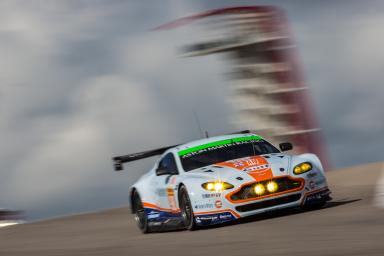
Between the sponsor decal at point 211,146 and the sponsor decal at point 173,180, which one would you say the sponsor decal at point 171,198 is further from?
the sponsor decal at point 211,146

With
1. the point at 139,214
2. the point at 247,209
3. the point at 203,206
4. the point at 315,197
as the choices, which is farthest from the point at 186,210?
the point at 139,214

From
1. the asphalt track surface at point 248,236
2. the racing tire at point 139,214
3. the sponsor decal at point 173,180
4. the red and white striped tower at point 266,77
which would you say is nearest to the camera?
the asphalt track surface at point 248,236

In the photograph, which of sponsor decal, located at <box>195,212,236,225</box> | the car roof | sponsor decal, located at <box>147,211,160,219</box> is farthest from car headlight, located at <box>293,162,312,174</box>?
sponsor decal, located at <box>147,211,160,219</box>

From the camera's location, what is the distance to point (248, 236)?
10.3 meters

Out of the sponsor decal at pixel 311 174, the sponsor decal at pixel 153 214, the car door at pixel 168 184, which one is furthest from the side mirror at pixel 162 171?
the sponsor decal at pixel 311 174

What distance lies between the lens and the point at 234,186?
11922 millimetres

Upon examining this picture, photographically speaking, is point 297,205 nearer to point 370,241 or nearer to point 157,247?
point 157,247

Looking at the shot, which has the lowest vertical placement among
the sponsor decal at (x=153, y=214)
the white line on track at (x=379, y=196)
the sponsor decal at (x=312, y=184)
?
the white line on track at (x=379, y=196)

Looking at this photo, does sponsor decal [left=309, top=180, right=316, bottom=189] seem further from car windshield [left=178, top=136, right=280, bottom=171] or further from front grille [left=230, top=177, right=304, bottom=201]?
car windshield [left=178, top=136, right=280, bottom=171]

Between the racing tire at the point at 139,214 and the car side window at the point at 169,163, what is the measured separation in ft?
2.46

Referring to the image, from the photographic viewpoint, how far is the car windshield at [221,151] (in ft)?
42.7

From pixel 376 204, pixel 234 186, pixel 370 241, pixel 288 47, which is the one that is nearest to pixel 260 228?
pixel 234 186

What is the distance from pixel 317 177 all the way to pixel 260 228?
172cm

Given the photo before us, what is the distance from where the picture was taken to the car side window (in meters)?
13.3
